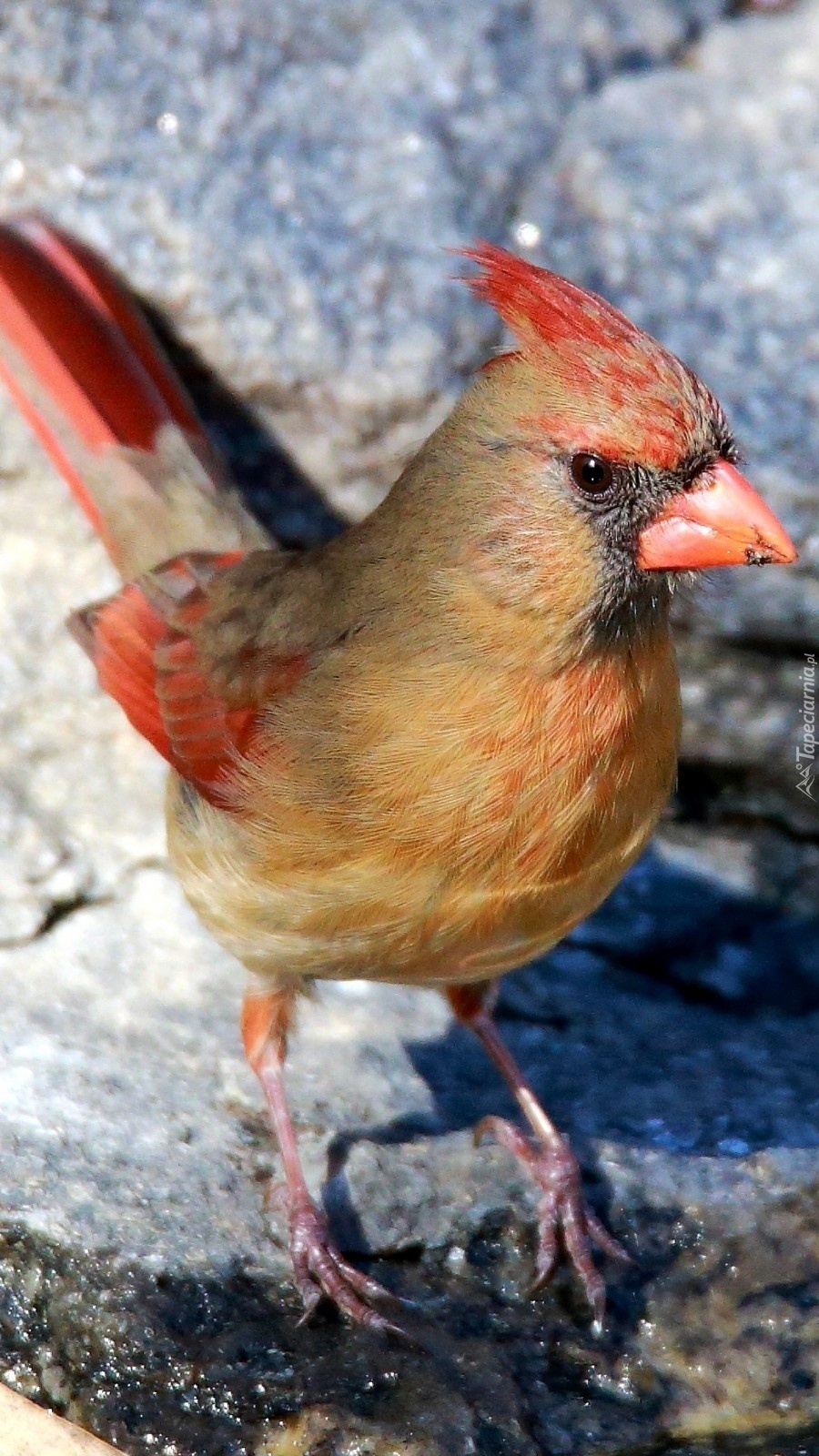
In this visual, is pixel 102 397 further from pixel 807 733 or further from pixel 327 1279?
pixel 327 1279

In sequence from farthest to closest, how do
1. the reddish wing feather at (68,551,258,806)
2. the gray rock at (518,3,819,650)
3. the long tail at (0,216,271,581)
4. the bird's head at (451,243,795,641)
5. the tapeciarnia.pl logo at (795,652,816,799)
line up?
1. the tapeciarnia.pl logo at (795,652,816,799)
2. the gray rock at (518,3,819,650)
3. the long tail at (0,216,271,581)
4. the reddish wing feather at (68,551,258,806)
5. the bird's head at (451,243,795,641)

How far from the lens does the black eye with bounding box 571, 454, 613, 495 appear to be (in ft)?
8.74

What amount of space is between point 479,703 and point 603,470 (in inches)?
15.6

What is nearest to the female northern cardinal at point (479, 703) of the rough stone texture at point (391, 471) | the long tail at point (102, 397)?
the rough stone texture at point (391, 471)

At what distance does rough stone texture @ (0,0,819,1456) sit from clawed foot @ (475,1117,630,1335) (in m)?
0.04

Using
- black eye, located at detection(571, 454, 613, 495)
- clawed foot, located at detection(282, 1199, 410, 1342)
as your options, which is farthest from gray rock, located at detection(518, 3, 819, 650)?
clawed foot, located at detection(282, 1199, 410, 1342)

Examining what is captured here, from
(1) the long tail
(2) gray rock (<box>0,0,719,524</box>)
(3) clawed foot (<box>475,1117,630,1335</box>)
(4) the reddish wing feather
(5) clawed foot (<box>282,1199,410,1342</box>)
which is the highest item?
(2) gray rock (<box>0,0,719,524</box>)

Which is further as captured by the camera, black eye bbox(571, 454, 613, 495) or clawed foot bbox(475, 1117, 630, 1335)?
clawed foot bbox(475, 1117, 630, 1335)

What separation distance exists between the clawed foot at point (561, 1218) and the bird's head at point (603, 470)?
3.27 ft

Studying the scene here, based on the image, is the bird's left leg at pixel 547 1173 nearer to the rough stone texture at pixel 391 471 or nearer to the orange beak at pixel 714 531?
the rough stone texture at pixel 391 471

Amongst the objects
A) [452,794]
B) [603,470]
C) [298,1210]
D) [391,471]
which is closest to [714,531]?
[603,470]

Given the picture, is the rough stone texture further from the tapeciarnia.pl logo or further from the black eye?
the black eye

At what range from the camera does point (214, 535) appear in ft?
12.9

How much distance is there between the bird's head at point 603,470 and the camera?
2.65 meters
